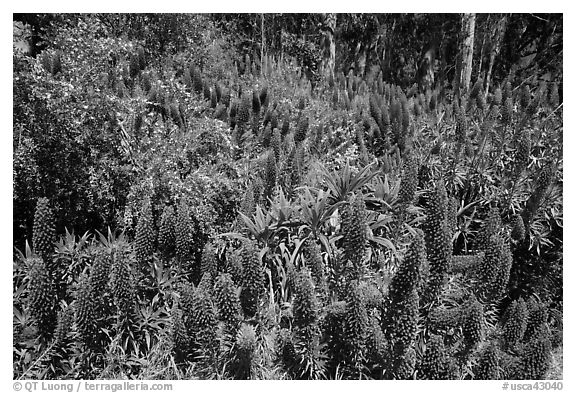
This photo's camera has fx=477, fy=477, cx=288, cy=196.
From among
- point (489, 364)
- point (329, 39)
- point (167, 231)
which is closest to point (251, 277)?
point (167, 231)

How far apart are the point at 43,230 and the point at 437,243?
259 centimetres

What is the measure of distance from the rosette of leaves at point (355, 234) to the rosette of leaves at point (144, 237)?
4.67 feet

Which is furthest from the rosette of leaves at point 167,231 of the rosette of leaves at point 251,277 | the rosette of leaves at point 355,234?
the rosette of leaves at point 355,234

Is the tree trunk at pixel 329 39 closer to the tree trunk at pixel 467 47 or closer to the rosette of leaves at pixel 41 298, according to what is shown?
the tree trunk at pixel 467 47

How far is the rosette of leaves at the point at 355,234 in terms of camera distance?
3.01 m

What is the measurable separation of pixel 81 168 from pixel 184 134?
3.56 feet

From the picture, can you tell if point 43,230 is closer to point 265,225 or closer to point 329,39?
point 265,225

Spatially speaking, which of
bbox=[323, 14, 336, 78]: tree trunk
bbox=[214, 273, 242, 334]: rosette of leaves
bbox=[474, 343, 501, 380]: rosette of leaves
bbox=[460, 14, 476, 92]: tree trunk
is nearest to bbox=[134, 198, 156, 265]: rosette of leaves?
bbox=[214, 273, 242, 334]: rosette of leaves

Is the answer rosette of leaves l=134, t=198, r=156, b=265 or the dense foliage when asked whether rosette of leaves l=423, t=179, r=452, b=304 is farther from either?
rosette of leaves l=134, t=198, r=156, b=265

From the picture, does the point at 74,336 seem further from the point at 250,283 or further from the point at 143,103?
the point at 143,103

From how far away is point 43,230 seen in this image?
10.5ft

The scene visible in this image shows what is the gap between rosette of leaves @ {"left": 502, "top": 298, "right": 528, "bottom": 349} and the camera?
9.93 ft

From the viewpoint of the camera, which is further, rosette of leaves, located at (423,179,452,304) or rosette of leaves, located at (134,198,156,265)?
rosette of leaves, located at (134,198,156,265)

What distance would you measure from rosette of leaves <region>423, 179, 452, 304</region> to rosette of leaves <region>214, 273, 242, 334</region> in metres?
1.20
